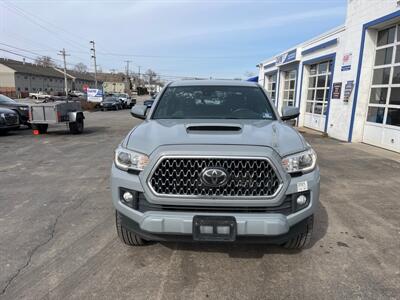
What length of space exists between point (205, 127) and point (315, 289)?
5.77 feet

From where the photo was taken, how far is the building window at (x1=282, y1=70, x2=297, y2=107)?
63.3 feet

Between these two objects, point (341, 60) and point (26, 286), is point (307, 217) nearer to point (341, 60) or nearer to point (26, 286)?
point (26, 286)

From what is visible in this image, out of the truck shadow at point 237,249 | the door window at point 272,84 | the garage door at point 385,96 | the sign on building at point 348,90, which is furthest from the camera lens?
the door window at point 272,84

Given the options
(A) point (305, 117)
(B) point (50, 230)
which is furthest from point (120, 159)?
(A) point (305, 117)

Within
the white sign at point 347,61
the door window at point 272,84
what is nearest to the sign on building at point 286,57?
the door window at point 272,84

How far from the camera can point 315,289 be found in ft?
8.76

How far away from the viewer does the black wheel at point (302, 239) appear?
9.80 ft

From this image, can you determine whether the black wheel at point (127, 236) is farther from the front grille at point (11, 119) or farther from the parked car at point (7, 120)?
the front grille at point (11, 119)

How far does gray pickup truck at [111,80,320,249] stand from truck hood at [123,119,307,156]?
0.01m

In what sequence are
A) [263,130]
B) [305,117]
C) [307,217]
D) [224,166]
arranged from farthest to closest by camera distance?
[305,117] < [263,130] < [307,217] < [224,166]

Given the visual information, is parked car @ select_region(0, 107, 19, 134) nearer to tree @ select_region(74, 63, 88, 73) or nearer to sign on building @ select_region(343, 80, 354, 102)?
sign on building @ select_region(343, 80, 354, 102)

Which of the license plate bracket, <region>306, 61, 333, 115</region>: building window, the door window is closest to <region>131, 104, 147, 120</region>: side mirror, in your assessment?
the license plate bracket

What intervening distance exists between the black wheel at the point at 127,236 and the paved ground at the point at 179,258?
95 millimetres

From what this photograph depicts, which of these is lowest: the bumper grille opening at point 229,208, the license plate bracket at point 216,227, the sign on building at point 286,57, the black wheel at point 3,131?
the black wheel at point 3,131
